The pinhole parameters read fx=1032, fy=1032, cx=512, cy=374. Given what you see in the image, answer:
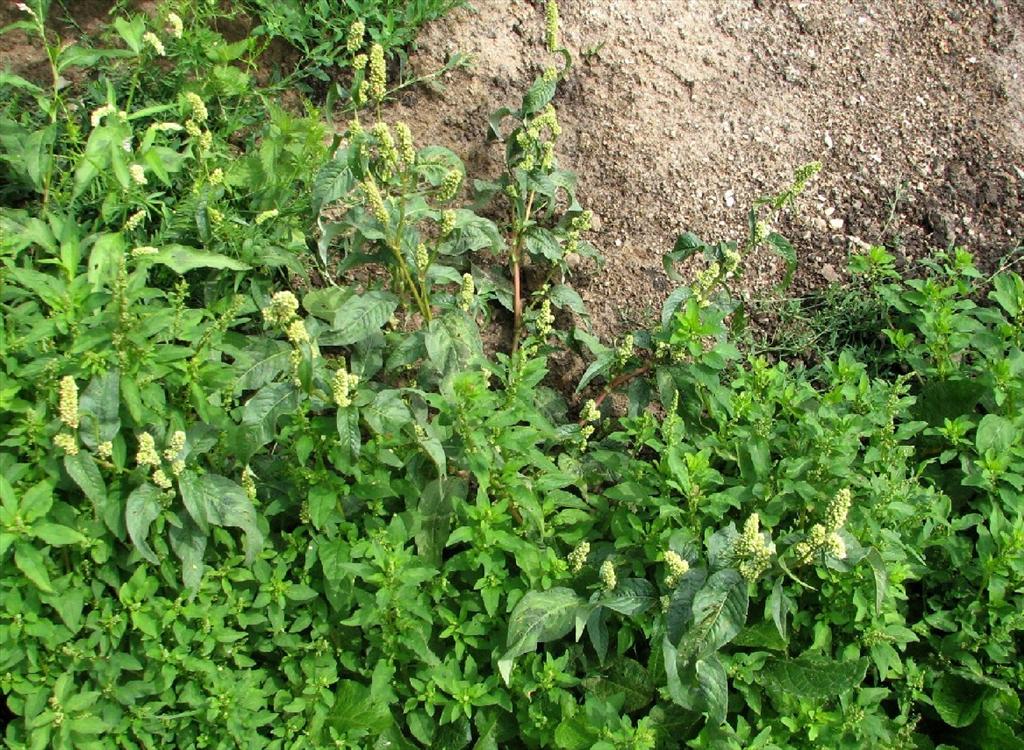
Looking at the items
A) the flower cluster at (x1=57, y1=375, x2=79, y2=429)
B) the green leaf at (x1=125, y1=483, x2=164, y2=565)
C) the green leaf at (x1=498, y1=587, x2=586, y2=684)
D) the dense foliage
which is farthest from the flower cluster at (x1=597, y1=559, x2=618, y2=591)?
the flower cluster at (x1=57, y1=375, x2=79, y2=429)

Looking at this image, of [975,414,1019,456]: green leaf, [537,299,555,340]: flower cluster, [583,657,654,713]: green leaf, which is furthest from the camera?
[537,299,555,340]: flower cluster

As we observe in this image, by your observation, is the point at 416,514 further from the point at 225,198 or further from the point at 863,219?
the point at 863,219

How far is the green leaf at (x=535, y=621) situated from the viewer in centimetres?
293

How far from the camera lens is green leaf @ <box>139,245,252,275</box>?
3.17 metres

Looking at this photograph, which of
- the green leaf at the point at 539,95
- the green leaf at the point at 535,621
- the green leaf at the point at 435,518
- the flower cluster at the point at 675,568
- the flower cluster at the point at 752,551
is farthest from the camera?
the green leaf at the point at 539,95

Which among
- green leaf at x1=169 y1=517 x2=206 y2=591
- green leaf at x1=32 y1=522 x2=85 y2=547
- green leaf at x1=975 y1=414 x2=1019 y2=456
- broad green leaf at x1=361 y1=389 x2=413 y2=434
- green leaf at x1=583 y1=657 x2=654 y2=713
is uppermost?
green leaf at x1=975 y1=414 x2=1019 y2=456

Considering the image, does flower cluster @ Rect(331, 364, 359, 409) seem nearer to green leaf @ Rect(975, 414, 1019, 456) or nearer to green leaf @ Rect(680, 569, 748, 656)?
green leaf @ Rect(680, 569, 748, 656)

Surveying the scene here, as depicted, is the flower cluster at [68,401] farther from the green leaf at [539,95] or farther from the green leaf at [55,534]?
the green leaf at [539,95]

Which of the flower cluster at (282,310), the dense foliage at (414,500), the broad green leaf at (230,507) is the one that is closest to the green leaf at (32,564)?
the dense foliage at (414,500)

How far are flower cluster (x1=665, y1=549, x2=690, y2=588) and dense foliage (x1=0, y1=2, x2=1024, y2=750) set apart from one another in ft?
0.10

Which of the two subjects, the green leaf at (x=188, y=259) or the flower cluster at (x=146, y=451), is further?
the green leaf at (x=188, y=259)

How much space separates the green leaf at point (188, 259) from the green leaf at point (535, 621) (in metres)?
1.40

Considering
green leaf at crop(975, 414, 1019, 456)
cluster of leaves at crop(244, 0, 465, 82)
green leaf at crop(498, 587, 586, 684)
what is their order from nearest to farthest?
green leaf at crop(498, 587, 586, 684)
green leaf at crop(975, 414, 1019, 456)
cluster of leaves at crop(244, 0, 465, 82)

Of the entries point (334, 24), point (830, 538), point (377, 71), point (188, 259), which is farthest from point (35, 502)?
point (334, 24)
